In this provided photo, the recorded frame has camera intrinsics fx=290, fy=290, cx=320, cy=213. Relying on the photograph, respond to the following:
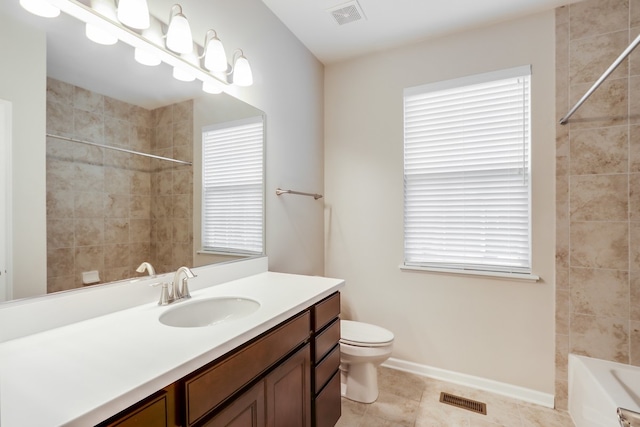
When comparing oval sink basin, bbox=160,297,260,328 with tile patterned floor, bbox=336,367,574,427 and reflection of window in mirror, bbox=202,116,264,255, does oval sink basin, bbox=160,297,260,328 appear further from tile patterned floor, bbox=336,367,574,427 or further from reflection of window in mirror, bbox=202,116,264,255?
tile patterned floor, bbox=336,367,574,427

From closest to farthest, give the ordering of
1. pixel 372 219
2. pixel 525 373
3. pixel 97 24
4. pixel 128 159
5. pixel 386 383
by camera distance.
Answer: pixel 97 24
pixel 128 159
pixel 525 373
pixel 386 383
pixel 372 219

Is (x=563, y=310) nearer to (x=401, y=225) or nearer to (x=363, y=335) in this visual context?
(x=401, y=225)

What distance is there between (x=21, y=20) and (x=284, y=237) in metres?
1.55

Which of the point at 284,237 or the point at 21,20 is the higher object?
the point at 21,20

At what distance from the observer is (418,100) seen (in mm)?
2252

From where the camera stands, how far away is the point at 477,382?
6.75ft

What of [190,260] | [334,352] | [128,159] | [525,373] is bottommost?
[525,373]

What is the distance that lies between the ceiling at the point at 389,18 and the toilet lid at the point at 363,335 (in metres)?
2.14

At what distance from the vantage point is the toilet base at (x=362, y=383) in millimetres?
1892

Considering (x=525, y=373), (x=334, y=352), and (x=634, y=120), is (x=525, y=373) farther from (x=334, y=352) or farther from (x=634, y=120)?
(x=634, y=120)

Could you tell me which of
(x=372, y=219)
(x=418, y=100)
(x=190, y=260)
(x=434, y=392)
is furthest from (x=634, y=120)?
(x=190, y=260)

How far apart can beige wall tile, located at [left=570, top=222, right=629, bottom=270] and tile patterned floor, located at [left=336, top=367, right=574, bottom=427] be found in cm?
96

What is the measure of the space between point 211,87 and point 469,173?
70.1 inches

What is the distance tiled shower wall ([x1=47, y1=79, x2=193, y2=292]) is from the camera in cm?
95
